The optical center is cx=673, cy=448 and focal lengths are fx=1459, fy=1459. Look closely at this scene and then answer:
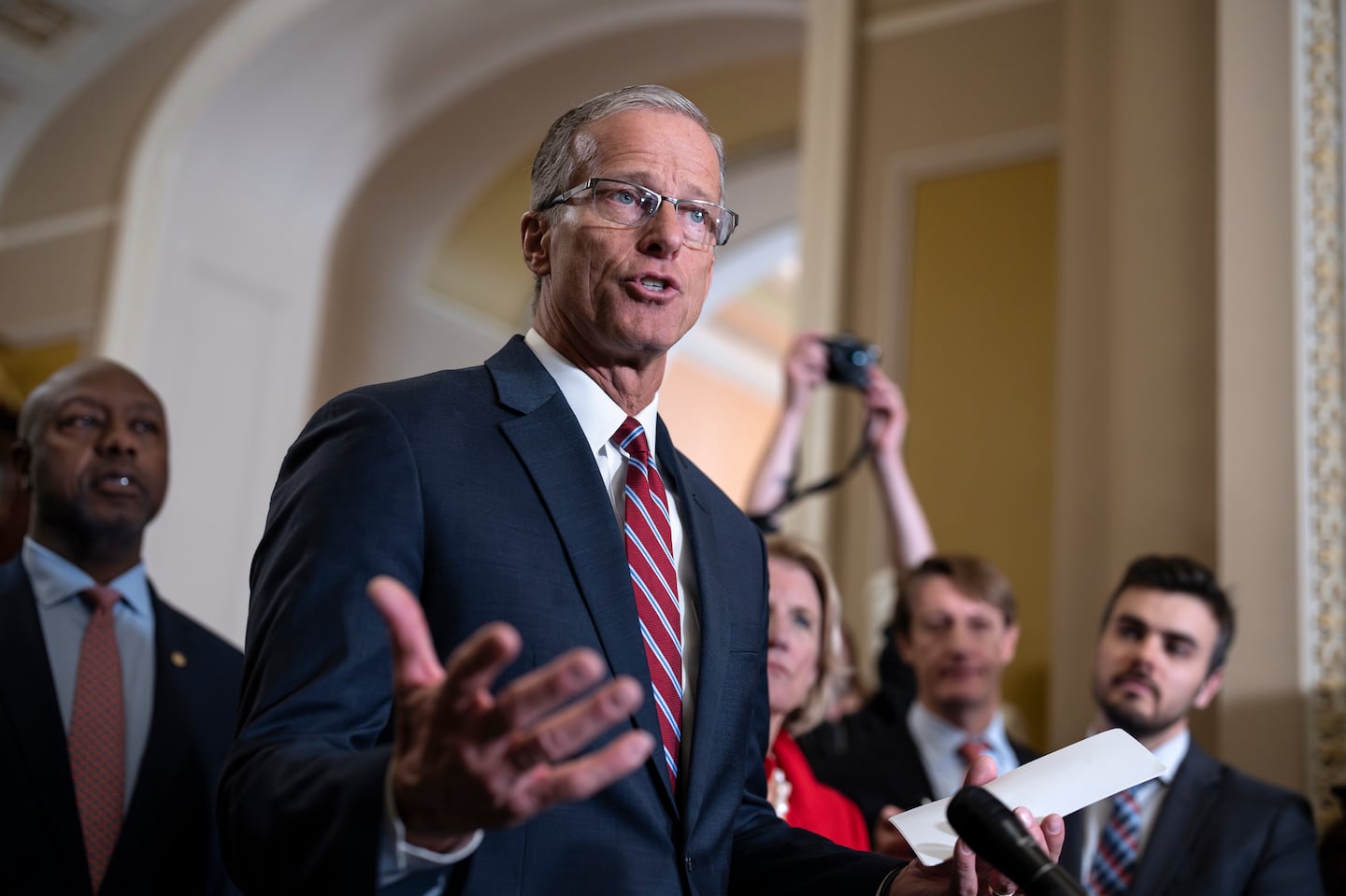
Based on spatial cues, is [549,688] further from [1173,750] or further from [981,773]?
[1173,750]

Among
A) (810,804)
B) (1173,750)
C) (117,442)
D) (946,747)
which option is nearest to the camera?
(810,804)

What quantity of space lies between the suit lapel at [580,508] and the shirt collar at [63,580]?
1311 millimetres

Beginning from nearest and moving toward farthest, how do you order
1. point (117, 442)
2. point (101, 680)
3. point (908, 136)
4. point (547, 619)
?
point (547, 619) < point (101, 680) < point (117, 442) < point (908, 136)

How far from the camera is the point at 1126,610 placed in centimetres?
297

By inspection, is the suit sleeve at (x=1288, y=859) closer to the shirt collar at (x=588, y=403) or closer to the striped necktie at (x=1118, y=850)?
the striped necktie at (x=1118, y=850)

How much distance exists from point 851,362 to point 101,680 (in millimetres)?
1832

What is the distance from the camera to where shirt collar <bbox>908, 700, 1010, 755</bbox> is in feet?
10.2

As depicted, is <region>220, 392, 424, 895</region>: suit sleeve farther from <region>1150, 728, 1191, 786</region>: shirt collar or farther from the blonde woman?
<region>1150, 728, 1191, 786</region>: shirt collar

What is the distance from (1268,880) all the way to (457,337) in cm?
635

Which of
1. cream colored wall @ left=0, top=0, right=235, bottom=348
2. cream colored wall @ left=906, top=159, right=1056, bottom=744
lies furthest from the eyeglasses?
cream colored wall @ left=0, top=0, right=235, bottom=348

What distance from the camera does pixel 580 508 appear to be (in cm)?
141

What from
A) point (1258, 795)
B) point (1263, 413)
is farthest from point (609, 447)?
point (1263, 413)

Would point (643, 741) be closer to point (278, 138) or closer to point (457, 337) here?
point (278, 138)

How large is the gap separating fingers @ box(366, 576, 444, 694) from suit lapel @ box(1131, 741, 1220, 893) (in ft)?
6.45
